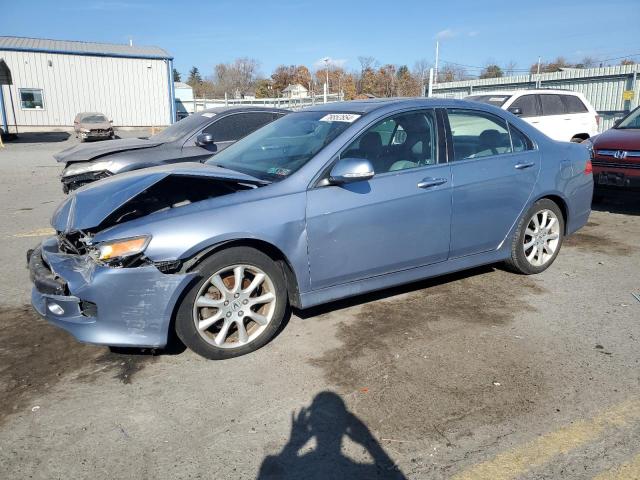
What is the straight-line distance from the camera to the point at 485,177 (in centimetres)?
445

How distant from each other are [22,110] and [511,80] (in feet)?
95.7

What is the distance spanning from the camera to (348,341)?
3.79 m

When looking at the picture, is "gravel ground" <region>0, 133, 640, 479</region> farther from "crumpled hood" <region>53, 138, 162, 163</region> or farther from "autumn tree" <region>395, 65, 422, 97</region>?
"autumn tree" <region>395, 65, 422, 97</region>

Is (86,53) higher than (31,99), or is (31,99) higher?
(86,53)

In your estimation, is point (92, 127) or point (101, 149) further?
point (92, 127)

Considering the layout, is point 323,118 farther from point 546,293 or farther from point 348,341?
point 546,293

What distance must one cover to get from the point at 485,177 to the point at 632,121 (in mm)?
5770

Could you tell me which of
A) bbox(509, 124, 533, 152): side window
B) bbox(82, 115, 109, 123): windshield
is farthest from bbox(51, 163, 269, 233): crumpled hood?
bbox(82, 115, 109, 123): windshield

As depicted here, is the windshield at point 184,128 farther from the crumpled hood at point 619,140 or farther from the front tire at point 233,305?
the crumpled hood at point 619,140

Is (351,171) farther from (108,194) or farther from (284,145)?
(108,194)

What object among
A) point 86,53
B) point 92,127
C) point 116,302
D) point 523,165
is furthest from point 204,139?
point 86,53

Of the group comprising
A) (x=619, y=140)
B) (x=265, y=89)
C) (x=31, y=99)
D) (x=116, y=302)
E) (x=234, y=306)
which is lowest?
(x=234, y=306)

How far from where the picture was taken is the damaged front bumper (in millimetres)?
3158

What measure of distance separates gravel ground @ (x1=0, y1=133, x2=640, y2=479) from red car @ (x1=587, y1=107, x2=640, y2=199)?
11.3ft
